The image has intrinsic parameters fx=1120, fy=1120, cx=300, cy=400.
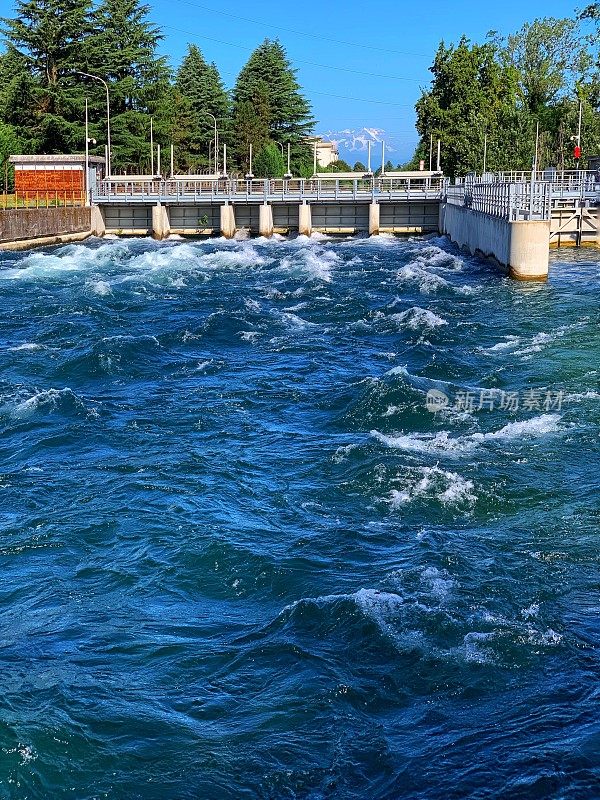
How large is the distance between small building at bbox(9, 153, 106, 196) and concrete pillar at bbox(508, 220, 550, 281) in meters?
34.3

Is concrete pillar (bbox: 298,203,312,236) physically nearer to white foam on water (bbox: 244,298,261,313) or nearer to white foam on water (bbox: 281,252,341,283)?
white foam on water (bbox: 281,252,341,283)

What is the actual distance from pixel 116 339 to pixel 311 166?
109277 millimetres

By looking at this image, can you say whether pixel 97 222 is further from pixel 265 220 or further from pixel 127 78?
pixel 127 78

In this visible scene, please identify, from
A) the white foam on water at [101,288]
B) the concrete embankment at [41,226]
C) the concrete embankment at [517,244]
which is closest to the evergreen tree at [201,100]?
the concrete embankment at [41,226]

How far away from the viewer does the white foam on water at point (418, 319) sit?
2878cm

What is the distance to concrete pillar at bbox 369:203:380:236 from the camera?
63750 mm

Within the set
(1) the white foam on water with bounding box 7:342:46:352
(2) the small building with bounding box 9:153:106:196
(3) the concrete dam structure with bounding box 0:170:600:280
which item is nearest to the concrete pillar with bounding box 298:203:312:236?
(3) the concrete dam structure with bounding box 0:170:600:280

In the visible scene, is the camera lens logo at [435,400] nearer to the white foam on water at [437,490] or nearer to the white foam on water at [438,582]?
the white foam on water at [437,490]

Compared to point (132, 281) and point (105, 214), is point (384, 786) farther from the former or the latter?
point (105, 214)

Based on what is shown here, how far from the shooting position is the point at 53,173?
6594 cm

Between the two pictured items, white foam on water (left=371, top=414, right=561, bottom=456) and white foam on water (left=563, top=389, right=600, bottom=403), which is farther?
white foam on water (left=563, top=389, right=600, bottom=403)

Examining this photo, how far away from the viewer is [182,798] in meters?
8.16

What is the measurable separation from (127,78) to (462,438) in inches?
2995

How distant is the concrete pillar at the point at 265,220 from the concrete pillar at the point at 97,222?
9.04 m
